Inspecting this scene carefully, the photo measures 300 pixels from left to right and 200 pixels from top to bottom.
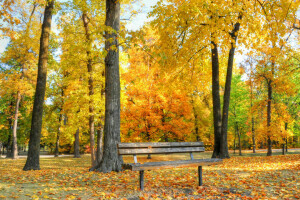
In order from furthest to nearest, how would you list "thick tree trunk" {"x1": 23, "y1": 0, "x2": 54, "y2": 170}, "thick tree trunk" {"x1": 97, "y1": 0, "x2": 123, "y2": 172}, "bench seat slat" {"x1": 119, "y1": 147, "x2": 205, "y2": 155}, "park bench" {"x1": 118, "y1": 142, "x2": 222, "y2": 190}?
"thick tree trunk" {"x1": 23, "y1": 0, "x2": 54, "y2": 170} < "thick tree trunk" {"x1": 97, "y1": 0, "x2": 123, "y2": 172} < "bench seat slat" {"x1": 119, "y1": 147, "x2": 205, "y2": 155} < "park bench" {"x1": 118, "y1": 142, "x2": 222, "y2": 190}

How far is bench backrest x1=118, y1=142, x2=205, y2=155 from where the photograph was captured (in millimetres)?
4508

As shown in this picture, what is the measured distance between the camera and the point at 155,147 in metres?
4.82

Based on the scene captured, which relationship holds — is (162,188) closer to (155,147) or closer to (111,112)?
(155,147)

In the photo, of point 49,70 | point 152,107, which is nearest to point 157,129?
point 152,107

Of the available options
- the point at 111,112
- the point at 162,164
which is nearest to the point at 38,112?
the point at 111,112

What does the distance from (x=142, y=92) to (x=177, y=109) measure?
3.21m

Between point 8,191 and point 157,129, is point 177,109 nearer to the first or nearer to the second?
point 157,129

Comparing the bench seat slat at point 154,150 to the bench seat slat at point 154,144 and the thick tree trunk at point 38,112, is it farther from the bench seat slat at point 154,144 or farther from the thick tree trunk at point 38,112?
the thick tree trunk at point 38,112

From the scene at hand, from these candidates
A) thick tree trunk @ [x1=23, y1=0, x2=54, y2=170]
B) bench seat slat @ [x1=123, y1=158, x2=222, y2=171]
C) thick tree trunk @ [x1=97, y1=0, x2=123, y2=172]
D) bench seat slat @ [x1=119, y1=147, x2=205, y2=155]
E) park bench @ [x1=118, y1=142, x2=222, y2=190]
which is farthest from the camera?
thick tree trunk @ [x1=23, y1=0, x2=54, y2=170]

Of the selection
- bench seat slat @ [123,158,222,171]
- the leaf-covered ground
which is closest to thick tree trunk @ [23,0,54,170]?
the leaf-covered ground

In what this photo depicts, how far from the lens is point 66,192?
425cm

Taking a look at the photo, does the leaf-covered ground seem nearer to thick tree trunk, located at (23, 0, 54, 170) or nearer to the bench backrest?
the bench backrest

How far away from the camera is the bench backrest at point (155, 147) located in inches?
177

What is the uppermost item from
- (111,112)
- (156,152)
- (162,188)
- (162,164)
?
(111,112)
